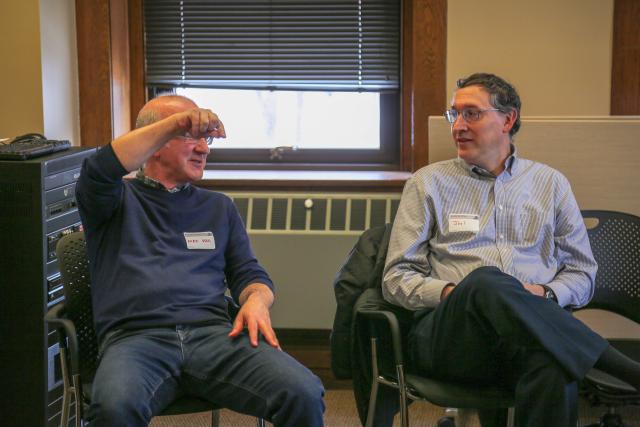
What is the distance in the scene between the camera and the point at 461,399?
99.7 inches

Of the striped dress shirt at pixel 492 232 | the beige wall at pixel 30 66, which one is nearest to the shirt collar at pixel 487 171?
the striped dress shirt at pixel 492 232

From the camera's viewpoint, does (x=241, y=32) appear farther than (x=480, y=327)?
Yes

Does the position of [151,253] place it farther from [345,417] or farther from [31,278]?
[345,417]

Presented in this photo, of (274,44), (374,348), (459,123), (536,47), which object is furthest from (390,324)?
(274,44)

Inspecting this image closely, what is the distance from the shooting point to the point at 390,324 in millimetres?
2635

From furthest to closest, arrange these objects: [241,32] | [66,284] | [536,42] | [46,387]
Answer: [241,32] < [536,42] < [46,387] < [66,284]

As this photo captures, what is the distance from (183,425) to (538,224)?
1555 millimetres

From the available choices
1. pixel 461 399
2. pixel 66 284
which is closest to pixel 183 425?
pixel 66 284

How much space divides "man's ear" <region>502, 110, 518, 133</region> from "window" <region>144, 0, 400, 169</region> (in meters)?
1.33

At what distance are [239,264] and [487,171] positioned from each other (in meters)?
0.88

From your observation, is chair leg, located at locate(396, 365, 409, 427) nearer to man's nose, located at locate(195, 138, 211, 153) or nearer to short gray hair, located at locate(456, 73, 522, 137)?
man's nose, located at locate(195, 138, 211, 153)

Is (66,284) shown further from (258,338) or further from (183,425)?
(183,425)

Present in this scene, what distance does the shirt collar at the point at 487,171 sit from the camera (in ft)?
10.0

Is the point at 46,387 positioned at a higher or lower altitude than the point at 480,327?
lower
